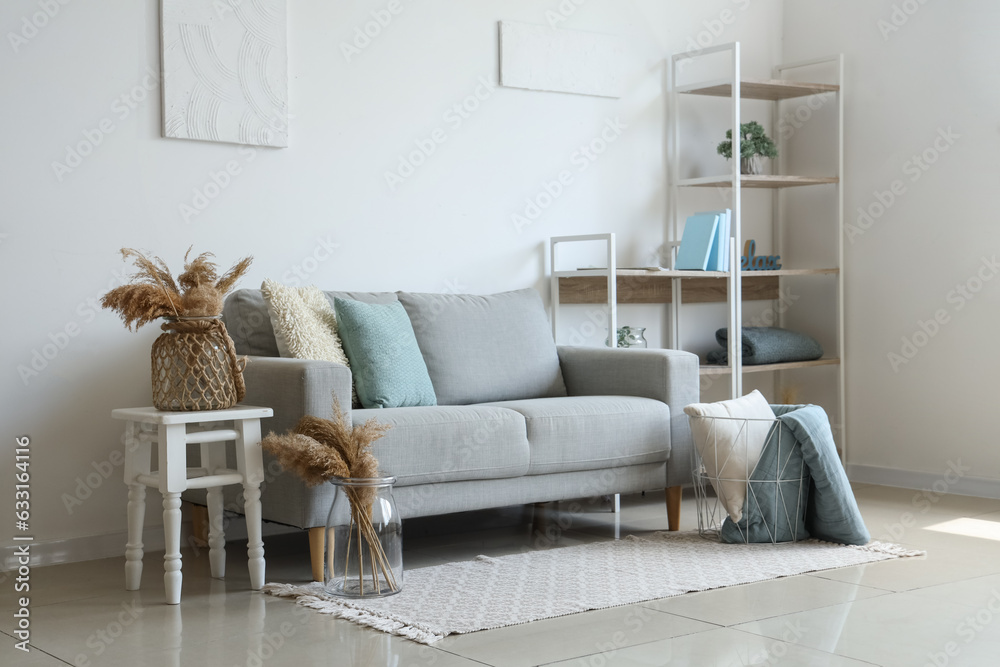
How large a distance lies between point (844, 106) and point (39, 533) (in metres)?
3.78

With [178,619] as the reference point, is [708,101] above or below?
above

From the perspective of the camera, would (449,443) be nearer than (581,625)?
No

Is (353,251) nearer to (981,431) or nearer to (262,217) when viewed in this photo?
(262,217)

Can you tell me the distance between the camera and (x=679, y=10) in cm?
482

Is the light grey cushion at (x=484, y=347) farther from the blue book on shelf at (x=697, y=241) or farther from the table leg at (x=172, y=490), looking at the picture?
the table leg at (x=172, y=490)

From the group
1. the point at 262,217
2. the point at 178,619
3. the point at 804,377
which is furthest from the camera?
the point at 804,377

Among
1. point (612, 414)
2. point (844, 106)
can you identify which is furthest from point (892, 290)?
point (612, 414)

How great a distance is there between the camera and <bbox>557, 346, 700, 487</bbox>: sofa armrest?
3615mm

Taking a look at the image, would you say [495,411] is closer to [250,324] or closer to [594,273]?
[250,324]

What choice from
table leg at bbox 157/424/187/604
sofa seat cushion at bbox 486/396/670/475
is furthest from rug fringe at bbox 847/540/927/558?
table leg at bbox 157/424/187/604

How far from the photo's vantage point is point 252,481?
2850 mm

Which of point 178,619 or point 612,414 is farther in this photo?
point 612,414

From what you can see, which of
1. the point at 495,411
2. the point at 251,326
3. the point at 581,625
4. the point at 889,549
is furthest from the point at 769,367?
the point at 581,625

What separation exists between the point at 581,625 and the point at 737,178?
8.43 ft
